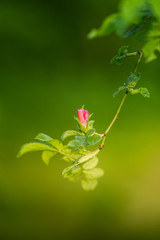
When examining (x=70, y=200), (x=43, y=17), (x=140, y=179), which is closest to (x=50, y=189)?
(x=70, y=200)

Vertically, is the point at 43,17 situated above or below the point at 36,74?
above

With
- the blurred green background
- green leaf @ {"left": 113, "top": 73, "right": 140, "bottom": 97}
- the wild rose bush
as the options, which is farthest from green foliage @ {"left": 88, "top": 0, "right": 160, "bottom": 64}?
the blurred green background

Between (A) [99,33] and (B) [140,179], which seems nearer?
(A) [99,33]

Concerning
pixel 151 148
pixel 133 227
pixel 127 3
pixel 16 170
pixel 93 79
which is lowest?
pixel 127 3

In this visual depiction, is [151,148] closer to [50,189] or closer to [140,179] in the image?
[140,179]

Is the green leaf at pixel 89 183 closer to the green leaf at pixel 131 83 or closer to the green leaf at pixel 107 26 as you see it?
the green leaf at pixel 131 83

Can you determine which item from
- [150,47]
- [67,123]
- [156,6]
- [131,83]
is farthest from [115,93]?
[67,123]

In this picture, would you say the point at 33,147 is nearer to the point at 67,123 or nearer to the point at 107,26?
the point at 107,26
